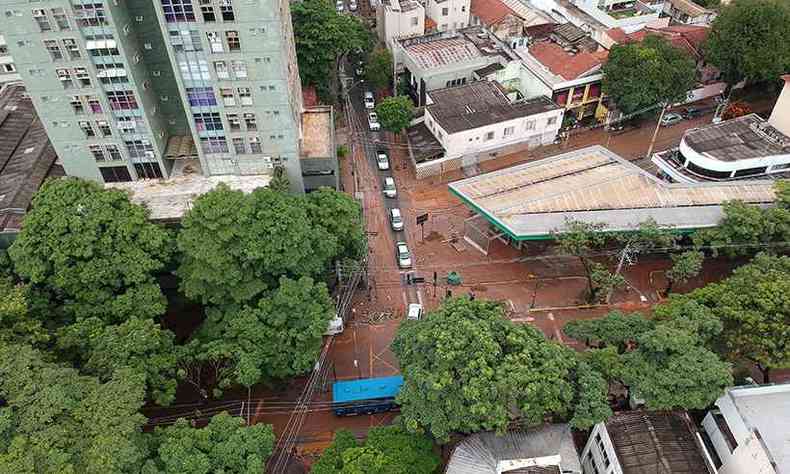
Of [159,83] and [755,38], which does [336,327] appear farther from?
[755,38]

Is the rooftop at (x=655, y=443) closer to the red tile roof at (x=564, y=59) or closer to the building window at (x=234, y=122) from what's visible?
the building window at (x=234, y=122)

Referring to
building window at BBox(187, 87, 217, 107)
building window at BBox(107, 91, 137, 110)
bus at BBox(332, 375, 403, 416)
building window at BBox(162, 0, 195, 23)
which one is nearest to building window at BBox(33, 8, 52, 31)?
building window at BBox(107, 91, 137, 110)

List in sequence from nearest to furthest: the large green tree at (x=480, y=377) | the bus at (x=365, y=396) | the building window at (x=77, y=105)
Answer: the large green tree at (x=480, y=377), the bus at (x=365, y=396), the building window at (x=77, y=105)

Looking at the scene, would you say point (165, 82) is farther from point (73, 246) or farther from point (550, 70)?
point (550, 70)

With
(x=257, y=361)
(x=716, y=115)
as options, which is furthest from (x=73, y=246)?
(x=716, y=115)

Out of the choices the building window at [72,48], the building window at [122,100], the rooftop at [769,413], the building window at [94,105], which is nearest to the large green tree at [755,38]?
the rooftop at [769,413]

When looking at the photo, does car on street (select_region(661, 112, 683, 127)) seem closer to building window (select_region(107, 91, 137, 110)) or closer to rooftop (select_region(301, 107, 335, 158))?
rooftop (select_region(301, 107, 335, 158))
